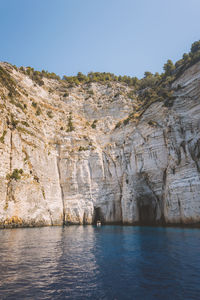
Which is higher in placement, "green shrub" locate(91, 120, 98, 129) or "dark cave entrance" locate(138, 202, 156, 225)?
"green shrub" locate(91, 120, 98, 129)

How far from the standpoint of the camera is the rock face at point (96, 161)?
29.1 meters

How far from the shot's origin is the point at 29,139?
36500 mm

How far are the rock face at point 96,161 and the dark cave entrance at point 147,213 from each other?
0.57 ft

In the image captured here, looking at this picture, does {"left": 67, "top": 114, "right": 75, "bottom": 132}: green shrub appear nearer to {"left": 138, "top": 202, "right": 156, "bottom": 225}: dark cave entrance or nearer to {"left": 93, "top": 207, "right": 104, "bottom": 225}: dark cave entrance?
{"left": 93, "top": 207, "right": 104, "bottom": 225}: dark cave entrance

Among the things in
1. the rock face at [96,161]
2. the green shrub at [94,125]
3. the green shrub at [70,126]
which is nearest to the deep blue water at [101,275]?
the rock face at [96,161]

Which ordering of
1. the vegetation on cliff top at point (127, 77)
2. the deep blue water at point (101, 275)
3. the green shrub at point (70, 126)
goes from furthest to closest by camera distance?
the vegetation on cliff top at point (127, 77)
the green shrub at point (70, 126)
the deep blue water at point (101, 275)

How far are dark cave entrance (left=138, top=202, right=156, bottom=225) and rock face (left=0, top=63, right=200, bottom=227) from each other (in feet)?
0.57

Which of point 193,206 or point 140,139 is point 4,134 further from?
point 193,206

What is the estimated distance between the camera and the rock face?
29.1 metres

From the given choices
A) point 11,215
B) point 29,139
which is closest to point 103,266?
point 11,215

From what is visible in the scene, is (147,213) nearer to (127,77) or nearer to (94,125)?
(94,125)

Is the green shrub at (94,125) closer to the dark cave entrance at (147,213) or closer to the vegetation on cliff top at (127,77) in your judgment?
the vegetation on cliff top at (127,77)

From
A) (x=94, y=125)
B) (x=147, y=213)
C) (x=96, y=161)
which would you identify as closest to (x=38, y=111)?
(x=94, y=125)

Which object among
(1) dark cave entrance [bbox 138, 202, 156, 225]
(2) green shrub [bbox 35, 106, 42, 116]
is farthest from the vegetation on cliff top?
(1) dark cave entrance [bbox 138, 202, 156, 225]
